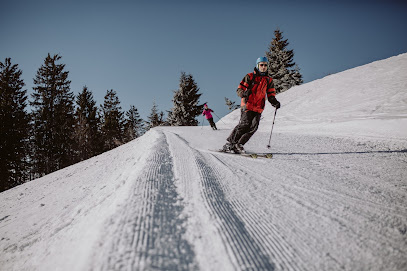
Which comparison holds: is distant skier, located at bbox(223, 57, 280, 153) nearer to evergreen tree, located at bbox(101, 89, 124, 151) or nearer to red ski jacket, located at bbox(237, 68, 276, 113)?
red ski jacket, located at bbox(237, 68, 276, 113)

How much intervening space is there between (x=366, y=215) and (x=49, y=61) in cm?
3527

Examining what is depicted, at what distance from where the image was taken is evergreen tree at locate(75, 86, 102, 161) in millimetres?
27359

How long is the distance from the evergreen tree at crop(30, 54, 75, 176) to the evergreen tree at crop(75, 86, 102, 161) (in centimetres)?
114


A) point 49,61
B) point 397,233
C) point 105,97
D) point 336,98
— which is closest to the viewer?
point 397,233

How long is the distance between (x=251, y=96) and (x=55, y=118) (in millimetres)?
29124

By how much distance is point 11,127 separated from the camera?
63.7 ft

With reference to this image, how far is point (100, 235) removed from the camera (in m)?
1.01

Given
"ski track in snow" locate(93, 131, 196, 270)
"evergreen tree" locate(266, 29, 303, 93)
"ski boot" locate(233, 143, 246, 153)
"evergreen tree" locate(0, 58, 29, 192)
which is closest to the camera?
"ski track in snow" locate(93, 131, 196, 270)

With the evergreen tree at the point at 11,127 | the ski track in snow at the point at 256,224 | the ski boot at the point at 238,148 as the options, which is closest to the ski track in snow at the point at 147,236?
the ski track in snow at the point at 256,224

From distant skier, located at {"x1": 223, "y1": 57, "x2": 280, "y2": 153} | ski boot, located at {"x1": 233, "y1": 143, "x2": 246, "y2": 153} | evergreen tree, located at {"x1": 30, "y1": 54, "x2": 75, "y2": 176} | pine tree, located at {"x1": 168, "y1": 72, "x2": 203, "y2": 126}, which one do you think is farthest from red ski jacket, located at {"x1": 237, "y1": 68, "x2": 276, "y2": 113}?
evergreen tree, located at {"x1": 30, "y1": 54, "x2": 75, "y2": 176}

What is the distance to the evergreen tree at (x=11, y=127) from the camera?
1853 cm

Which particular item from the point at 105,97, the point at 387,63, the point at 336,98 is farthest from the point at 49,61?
the point at 387,63

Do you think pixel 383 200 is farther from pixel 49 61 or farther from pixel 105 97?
pixel 105 97

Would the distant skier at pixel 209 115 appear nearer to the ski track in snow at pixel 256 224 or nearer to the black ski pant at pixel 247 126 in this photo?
the black ski pant at pixel 247 126
